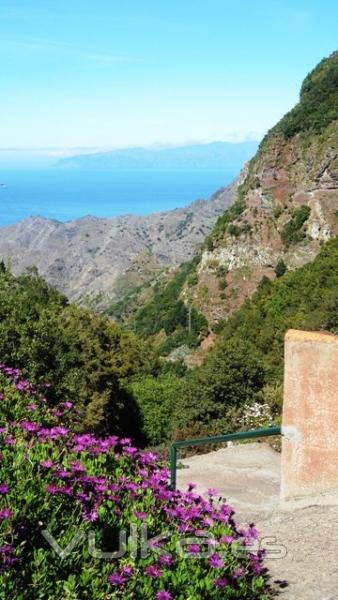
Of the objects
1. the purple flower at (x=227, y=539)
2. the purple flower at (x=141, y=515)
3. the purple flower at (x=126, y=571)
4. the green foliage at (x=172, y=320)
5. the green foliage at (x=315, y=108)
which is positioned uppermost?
the green foliage at (x=315, y=108)

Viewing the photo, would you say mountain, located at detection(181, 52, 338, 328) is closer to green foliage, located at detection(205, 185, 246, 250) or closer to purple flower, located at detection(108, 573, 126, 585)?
green foliage, located at detection(205, 185, 246, 250)

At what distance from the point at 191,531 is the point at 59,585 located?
1023mm

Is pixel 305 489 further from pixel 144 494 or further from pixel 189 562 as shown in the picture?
pixel 189 562

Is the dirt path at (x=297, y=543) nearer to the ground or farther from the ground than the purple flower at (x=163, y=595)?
nearer to the ground

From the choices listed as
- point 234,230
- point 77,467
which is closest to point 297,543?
point 77,467

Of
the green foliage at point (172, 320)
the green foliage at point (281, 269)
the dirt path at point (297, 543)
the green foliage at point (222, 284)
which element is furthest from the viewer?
the green foliage at point (222, 284)

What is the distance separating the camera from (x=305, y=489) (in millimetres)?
5754

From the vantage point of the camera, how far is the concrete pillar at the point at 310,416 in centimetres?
538

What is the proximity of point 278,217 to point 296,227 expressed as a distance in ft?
13.9

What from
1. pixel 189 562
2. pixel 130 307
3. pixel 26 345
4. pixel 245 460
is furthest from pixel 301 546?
pixel 130 307

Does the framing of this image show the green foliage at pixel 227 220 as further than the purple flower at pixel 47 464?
Yes

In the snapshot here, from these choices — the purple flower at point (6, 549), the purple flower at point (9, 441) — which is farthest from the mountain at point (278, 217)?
the purple flower at point (6, 549)

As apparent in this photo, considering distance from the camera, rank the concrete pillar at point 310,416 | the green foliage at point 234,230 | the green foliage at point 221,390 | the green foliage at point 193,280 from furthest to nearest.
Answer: the green foliage at point 193,280 < the green foliage at point 234,230 < the green foliage at point 221,390 < the concrete pillar at point 310,416

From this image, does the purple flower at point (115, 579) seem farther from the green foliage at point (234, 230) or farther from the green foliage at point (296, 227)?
the green foliage at point (234, 230)
